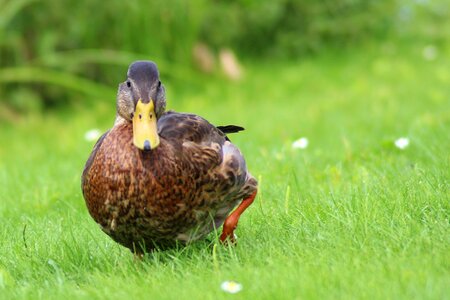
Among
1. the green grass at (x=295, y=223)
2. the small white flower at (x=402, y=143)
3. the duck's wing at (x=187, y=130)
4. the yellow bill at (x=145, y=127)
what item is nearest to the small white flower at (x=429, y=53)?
the green grass at (x=295, y=223)

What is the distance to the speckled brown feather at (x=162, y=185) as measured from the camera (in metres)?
3.56

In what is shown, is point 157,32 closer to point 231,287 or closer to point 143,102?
point 143,102

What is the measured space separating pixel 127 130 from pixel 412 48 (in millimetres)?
8428

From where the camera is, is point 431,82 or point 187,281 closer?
point 187,281

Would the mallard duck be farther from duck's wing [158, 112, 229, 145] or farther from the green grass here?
the green grass


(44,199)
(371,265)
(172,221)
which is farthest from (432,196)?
(44,199)

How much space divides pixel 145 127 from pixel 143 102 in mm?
144

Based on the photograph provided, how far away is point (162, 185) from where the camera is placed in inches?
140

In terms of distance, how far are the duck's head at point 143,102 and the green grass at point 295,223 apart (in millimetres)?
554

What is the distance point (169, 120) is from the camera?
3924mm

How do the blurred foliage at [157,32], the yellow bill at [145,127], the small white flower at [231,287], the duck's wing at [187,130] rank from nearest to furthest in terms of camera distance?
the small white flower at [231,287], the yellow bill at [145,127], the duck's wing at [187,130], the blurred foliage at [157,32]

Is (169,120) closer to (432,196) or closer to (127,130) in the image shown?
(127,130)

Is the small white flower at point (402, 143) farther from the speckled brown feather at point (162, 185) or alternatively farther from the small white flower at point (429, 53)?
the small white flower at point (429, 53)

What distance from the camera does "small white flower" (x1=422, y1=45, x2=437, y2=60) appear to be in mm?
10867
